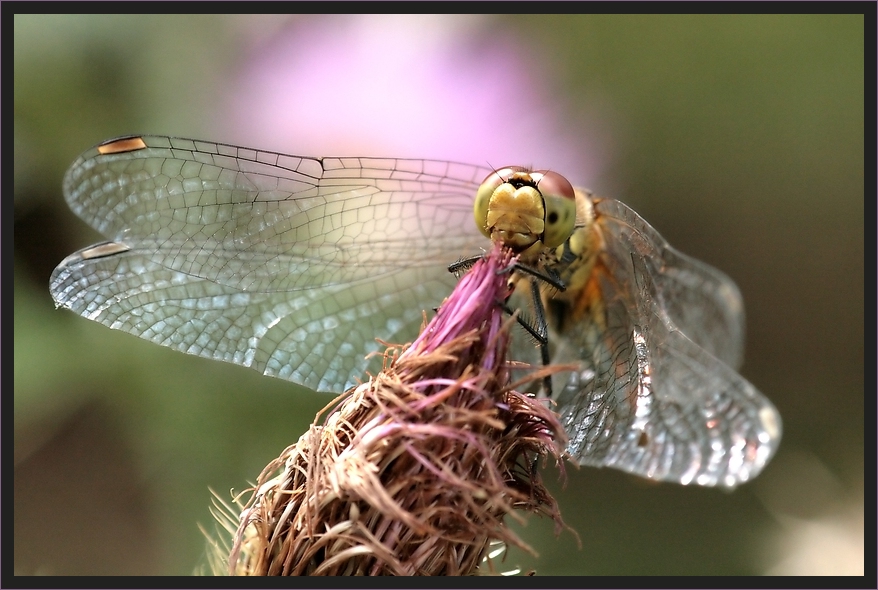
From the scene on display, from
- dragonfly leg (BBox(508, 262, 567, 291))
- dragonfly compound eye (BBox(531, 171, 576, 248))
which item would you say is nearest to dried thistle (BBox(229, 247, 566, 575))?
dragonfly leg (BBox(508, 262, 567, 291))

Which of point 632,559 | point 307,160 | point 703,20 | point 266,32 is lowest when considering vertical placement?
point 632,559

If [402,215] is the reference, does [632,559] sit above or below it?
below

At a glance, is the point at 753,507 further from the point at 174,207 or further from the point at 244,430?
the point at 174,207

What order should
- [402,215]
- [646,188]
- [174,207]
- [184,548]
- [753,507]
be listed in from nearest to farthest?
[174,207] < [402,215] < [184,548] < [753,507] < [646,188]

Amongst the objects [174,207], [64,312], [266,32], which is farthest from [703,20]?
[64,312]

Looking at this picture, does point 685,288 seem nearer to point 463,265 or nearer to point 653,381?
point 653,381

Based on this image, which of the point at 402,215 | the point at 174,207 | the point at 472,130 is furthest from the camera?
the point at 472,130

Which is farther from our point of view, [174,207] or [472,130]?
[472,130]
